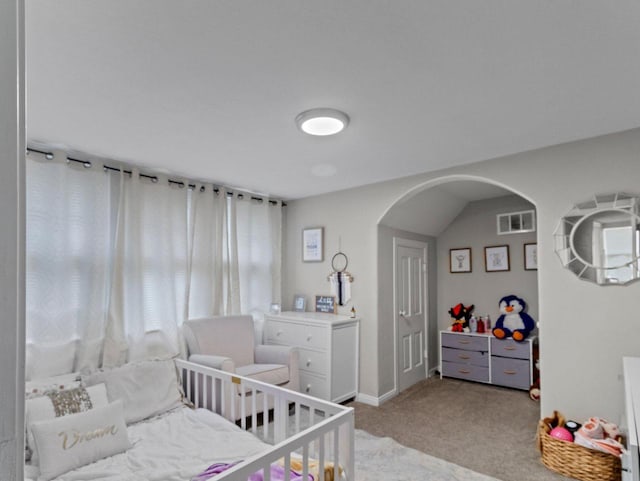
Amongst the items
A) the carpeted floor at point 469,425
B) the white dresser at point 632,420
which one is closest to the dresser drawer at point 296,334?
the carpeted floor at point 469,425

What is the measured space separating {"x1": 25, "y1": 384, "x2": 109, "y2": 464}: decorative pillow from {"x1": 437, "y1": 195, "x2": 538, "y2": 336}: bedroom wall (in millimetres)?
4221

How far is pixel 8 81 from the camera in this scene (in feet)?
1.01

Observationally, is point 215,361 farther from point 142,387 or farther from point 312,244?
point 312,244

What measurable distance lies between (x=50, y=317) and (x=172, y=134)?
1677 mm

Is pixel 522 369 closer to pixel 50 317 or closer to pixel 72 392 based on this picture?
pixel 72 392

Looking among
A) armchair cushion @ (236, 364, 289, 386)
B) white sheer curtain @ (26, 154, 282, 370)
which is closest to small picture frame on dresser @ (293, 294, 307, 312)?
white sheer curtain @ (26, 154, 282, 370)

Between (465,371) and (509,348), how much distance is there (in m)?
0.61

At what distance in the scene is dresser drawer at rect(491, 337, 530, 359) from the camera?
432 centimetres

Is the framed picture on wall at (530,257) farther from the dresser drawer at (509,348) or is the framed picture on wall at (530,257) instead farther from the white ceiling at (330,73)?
the white ceiling at (330,73)

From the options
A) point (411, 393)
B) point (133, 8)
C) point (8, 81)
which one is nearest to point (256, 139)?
point (133, 8)

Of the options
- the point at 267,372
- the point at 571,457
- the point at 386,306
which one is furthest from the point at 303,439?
the point at 386,306

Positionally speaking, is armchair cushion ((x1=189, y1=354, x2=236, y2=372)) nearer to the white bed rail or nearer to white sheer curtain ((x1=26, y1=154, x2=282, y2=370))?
the white bed rail

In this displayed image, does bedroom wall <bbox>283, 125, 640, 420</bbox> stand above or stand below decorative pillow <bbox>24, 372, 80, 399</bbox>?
above

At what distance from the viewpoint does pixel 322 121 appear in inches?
94.9
